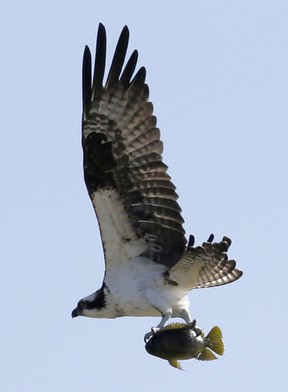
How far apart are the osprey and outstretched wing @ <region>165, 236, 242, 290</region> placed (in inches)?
0.5

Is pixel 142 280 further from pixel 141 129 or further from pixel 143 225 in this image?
pixel 141 129

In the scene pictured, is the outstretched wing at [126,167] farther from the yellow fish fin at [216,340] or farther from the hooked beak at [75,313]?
the yellow fish fin at [216,340]

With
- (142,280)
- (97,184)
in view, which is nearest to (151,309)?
(142,280)

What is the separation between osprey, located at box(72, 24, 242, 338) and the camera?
1399cm

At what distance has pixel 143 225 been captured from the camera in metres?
14.2

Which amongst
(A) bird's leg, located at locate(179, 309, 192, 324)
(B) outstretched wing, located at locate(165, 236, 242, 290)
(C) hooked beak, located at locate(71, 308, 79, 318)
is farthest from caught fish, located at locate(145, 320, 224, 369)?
(C) hooked beak, located at locate(71, 308, 79, 318)

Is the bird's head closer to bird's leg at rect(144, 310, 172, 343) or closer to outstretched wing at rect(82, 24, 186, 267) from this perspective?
outstretched wing at rect(82, 24, 186, 267)

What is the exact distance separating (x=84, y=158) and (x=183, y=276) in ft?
4.55

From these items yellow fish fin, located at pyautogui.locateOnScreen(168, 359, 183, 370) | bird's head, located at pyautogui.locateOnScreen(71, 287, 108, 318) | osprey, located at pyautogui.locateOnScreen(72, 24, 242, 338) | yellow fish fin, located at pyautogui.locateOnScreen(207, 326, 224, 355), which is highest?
osprey, located at pyautogui.locateOnScreen(72, 24, 242, 338)

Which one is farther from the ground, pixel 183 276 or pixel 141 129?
pixel 141 129

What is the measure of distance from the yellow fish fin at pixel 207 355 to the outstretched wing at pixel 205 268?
88 centimetres

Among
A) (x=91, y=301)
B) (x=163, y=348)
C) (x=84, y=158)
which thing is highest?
(x=84, y=158)

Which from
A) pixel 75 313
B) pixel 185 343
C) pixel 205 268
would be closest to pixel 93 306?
pixel 75 313

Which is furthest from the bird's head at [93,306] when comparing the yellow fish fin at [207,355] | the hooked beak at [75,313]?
the yellow fish fin at [207,355]
